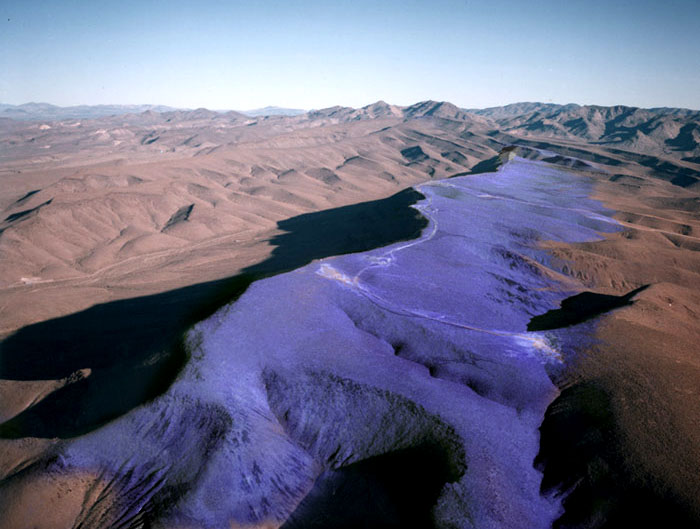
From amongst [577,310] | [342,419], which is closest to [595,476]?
[342,419]

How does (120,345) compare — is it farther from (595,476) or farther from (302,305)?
(595,476)

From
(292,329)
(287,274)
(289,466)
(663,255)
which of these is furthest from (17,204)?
(663,255)

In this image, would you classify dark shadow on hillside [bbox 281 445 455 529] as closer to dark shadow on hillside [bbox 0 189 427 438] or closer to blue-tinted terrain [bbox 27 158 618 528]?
blue-tinted terrain [bbox 27 158 618 528]

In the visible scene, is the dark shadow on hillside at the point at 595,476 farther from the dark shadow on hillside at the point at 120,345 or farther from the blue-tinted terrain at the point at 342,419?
the dark shadow on hillside at the point at 120,345


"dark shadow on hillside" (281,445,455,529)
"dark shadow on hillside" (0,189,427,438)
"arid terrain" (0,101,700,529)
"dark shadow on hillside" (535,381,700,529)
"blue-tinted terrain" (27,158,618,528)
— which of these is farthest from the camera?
"dark shadow on hillside" (0,189,427,438)

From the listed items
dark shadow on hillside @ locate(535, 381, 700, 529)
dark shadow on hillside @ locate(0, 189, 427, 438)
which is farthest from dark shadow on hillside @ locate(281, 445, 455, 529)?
dark shadow on hillside @ locate(0, 189, 427, 438)
